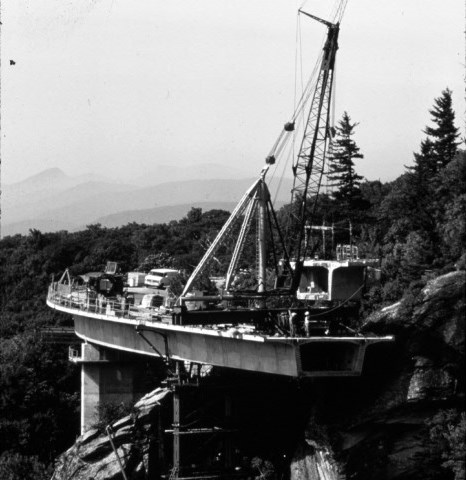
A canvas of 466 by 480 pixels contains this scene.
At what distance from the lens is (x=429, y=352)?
2192 inches

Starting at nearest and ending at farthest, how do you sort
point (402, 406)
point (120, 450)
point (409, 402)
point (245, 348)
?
point (409, 402) → point (402, 406) → point (245, 348) → point (120, 450)

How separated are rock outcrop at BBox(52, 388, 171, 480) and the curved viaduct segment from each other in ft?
12.3

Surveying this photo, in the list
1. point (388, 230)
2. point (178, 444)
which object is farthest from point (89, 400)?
point (388, 230)

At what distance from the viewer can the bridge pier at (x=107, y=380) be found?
80062mm

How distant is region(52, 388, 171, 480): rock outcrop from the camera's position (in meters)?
67.5

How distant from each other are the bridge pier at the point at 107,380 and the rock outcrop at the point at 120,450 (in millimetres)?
8836

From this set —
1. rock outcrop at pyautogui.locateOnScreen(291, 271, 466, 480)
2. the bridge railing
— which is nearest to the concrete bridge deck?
the bridge railing

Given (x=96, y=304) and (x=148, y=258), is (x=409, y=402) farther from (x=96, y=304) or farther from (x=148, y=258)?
(x=148, y=258)

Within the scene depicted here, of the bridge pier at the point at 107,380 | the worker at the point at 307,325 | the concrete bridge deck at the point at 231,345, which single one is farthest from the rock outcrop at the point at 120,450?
the worker at the point at 307,325

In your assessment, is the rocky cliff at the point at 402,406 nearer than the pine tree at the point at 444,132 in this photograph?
Yes

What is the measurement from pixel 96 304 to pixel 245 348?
2283 centimetres

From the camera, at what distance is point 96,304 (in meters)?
80.7

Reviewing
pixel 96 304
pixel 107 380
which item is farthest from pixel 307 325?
pixel 107 380

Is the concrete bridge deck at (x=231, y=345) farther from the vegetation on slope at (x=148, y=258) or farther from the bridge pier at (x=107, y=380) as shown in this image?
the vegetation on slope at (x=148, y=258)
